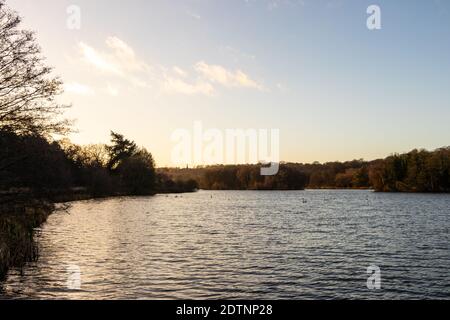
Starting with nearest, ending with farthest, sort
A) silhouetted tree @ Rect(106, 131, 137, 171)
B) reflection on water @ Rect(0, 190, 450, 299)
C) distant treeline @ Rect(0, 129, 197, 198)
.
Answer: reflection on water @ Rect(0, 190, 450, 299) < distant treeline @ Rect(0, 129, 197, 198) < silhouetted tree @ Rect(106, 131, 137, 171)

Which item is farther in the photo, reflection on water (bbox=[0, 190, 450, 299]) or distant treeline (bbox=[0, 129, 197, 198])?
distant treeline (bbox=[0, 129, 197, 198])

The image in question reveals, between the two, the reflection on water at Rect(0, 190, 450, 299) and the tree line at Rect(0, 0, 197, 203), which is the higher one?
the tree line at Rect(0, 0, 197, 203)

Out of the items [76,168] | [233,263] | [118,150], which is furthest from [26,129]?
[118,150]

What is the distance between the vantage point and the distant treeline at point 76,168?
23516 millimetres

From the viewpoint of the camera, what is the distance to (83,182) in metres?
117

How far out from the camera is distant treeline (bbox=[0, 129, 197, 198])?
926 inches

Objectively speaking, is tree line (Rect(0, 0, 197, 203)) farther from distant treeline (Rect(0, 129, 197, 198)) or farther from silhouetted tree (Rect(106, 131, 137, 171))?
silhouetted tree (Rect(106, 131, 137, 171))

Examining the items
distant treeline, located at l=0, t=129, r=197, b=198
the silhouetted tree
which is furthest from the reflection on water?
the silhouetted tree

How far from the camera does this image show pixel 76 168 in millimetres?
115062

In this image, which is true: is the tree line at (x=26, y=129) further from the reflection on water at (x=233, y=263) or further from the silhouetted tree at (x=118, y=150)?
the silhouetted tree at (x=118, y=150)

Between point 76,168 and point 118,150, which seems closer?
point 76,168

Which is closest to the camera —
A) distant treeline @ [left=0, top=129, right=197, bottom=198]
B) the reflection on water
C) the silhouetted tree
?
the reflection on water

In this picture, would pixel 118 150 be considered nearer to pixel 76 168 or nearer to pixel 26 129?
pixel 76 168
